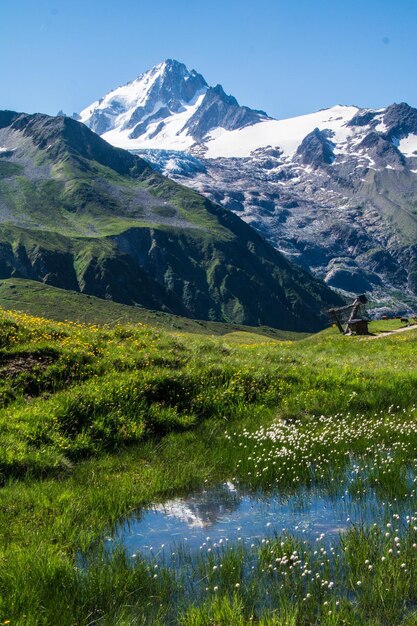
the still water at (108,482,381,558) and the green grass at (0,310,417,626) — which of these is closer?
the green grass at (0,310,417,626)

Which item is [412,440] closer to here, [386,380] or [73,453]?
[386,380]

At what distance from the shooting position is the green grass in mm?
7812

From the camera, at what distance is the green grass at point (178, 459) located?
7.81 meters

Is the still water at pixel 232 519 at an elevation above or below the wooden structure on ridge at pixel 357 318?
below

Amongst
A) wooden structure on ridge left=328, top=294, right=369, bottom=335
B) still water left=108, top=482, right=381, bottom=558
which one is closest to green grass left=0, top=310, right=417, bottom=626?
still water left=108, top=482, right=381, bottom=558

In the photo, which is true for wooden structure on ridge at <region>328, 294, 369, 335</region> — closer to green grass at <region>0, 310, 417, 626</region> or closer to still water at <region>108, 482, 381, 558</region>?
green grass at <region>0, 310, 417, 626</region>

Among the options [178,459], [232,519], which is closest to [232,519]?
[232,519]

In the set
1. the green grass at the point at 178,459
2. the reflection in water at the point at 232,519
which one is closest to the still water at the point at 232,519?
the reflection in water at the point at 232,519

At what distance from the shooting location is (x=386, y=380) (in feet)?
70.6

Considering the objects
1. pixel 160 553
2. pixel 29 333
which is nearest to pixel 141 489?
pixel 160 553

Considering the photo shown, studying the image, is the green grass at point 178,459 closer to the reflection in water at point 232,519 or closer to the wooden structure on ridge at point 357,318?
the reflection in water at point 232,519

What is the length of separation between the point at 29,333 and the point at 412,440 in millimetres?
13404

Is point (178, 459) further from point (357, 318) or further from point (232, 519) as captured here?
point (357, 318)

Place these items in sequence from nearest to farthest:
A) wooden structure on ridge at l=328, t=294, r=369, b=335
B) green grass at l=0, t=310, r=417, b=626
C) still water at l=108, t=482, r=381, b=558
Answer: green grass at l=0, t=310, r=417, b=626 → still water at l=108, t=482, r=381, b=558 → wooden structure on ridge at l=328, t=294, r=369, b=335
